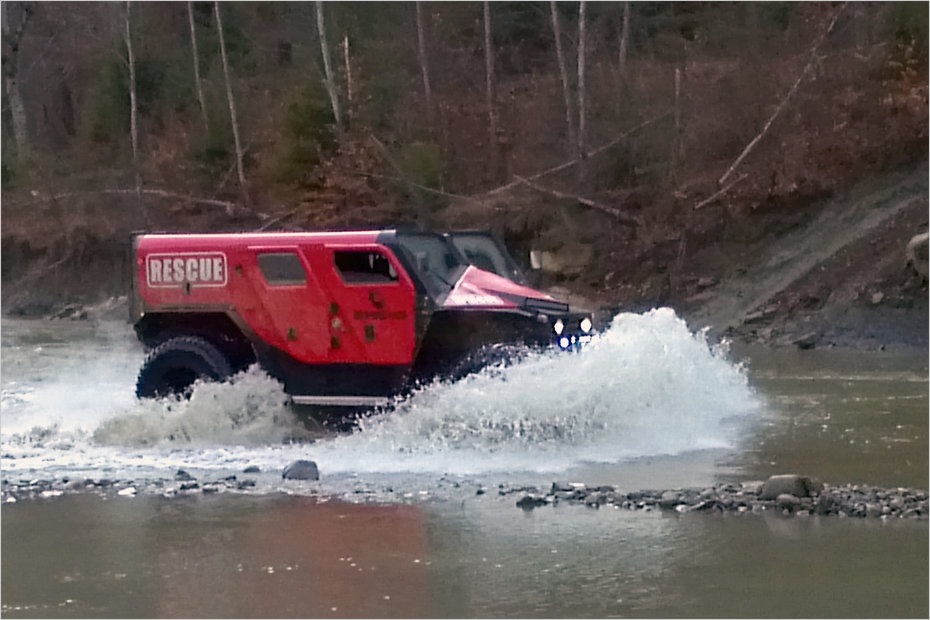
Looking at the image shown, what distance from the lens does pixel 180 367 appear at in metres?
13.9

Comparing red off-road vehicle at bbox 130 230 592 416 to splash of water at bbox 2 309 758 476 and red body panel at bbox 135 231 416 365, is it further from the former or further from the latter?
splash of water at bbox 2 309 758 476

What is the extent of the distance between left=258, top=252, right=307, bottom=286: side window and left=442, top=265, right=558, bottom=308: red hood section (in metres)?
1.38

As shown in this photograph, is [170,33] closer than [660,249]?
No

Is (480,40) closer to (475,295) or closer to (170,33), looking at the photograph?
(170,33)

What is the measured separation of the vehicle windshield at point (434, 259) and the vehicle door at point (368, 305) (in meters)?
0.20

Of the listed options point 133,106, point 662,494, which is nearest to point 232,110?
point 133,106

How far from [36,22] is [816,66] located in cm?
2821

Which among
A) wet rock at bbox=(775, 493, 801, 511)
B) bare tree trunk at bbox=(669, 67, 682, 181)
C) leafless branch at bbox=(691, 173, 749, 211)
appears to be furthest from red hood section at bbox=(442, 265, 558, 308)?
bare tree trunk at bbox=(669, 67, 682, 181)

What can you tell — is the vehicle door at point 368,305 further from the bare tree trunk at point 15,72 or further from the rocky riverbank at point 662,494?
the bare tree trunk at point 15,72

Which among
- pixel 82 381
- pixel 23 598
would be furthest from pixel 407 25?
pixel 23 598

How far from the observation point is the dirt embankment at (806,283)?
24.2m

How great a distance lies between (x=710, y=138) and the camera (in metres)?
33.2

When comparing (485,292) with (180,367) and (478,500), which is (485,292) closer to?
(180,367)

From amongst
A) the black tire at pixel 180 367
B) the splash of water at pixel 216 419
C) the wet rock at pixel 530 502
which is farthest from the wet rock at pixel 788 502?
the black tire at pixel 180 367
